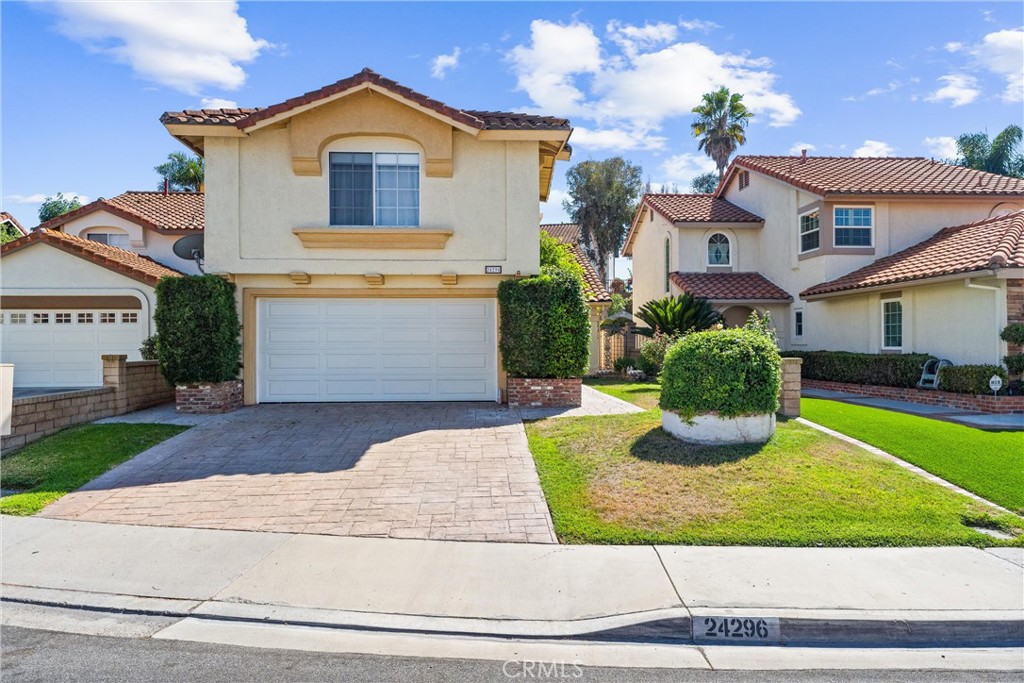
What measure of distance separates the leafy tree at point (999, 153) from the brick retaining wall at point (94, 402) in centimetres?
3916

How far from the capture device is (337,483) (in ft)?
24.1

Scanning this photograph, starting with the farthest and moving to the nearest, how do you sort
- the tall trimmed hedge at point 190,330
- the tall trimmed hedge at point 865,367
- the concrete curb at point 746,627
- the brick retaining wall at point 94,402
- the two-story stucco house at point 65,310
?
the two-story stucco house at point 65,310, the tall trimmed hedge at point 865,367, the tall trimmed hedge at point 190,330, the brick retaining wall at point 94,402, the concrete curb at point 746,627

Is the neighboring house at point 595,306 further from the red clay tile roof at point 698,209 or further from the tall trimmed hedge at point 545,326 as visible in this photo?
the tall trimmed hedge at point 545,326

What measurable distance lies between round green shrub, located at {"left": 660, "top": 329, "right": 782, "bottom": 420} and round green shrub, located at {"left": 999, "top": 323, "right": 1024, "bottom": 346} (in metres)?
7.39

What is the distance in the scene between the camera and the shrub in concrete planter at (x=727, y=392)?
8234 millimetres

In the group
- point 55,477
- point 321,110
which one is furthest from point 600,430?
point 321,110

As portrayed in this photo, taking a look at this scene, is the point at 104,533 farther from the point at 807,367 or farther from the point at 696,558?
the point at 807,367

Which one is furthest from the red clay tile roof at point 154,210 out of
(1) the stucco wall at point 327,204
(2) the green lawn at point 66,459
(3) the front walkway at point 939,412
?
(3) the front walkway at point 939,412

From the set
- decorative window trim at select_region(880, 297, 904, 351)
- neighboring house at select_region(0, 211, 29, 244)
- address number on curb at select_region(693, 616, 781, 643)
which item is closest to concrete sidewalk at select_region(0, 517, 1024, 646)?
address number on curb at select_region(693, 616, 781, 643)

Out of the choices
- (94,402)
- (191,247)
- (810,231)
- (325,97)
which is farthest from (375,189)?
(810,231)

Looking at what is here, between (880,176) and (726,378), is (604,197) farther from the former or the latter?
(726,378)

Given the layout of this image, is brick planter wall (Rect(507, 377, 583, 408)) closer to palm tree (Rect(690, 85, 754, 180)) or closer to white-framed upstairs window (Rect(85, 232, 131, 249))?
white-framed upstairs window (Rect(85, 232, 131, 249))

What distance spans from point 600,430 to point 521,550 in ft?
13.7

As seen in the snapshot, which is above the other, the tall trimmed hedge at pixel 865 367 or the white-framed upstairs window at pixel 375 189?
the white-framed upstairs window at pixel 375 189
